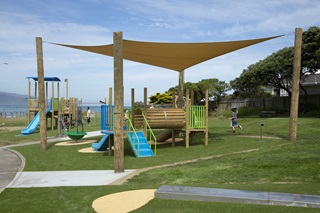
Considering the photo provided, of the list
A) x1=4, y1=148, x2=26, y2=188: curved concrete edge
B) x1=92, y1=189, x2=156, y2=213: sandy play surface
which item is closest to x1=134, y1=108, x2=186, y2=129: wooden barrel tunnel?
x1=4, y1=148, x2=26, y2=188: curved concrete edge

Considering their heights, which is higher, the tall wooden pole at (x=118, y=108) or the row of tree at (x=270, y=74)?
the row of tree at (x=270, y=74)

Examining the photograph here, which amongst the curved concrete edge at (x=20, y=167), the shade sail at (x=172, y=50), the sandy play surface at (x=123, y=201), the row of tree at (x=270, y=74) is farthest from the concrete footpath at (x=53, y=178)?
the row of tree at (x=270, y=74)

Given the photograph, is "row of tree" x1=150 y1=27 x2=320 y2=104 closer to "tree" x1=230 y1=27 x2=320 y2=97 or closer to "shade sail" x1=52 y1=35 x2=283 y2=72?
"tree" x1=230 y1=27 x2=320 y2=97

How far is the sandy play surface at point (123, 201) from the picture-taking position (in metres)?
5.73

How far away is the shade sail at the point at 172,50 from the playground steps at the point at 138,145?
3390 mm

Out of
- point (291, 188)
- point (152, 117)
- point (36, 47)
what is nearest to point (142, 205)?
point (291, 188)

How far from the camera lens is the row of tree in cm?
2802

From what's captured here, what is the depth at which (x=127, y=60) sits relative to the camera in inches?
624

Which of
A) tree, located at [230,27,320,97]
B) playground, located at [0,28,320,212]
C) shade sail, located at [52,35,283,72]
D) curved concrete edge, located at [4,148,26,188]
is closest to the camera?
playground, located at [0,28,320,212]

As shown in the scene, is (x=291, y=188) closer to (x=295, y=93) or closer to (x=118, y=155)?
(x=118, y=155)

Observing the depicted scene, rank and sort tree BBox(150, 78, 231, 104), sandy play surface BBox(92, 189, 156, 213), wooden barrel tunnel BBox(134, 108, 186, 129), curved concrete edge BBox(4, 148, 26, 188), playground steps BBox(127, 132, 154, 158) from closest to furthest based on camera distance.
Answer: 1. sandy play surface BBox(92, 189, 156, 213)
2. curved concrete edge BBox(4, 148, 26, 188)
3. playground steps BBox(127, 132, 154, 158)
4. wooden barrel tunnel BBox(134, 108, 186, 129)
5. tree BBox(150, 78, 231, 104)

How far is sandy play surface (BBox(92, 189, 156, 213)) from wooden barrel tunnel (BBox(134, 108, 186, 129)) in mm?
7736

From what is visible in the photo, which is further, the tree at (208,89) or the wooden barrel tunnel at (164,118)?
the tree at (208,89)

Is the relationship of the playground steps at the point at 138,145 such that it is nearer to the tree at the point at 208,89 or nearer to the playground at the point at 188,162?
the playground at the point at 188,162
